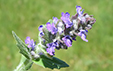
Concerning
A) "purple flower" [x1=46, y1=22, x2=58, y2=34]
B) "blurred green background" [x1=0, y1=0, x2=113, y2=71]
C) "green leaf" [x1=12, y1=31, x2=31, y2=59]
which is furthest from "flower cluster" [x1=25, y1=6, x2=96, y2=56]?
"blurred green background" [x1=0, y1=0, x2=113, y2=71]

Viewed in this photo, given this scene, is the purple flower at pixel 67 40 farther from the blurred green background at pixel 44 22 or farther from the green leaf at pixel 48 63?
Result: the blurred green background at pixel 44 22

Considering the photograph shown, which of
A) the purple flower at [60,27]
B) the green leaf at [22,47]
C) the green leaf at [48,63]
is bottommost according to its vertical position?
the green leaf at [22,47]

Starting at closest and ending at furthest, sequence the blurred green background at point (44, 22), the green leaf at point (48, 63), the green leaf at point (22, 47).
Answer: the green leaf at point (22, 47)
the green leaf at point (48, 63)
the blurred green background at point (44, 22)

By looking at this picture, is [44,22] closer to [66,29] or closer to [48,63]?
[48,63]

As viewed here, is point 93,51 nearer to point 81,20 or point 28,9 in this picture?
point 28,9

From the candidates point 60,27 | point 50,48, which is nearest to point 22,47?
point 50,48

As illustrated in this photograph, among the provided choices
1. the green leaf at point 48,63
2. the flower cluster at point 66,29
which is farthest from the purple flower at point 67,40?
the green leaf at point 48,63
